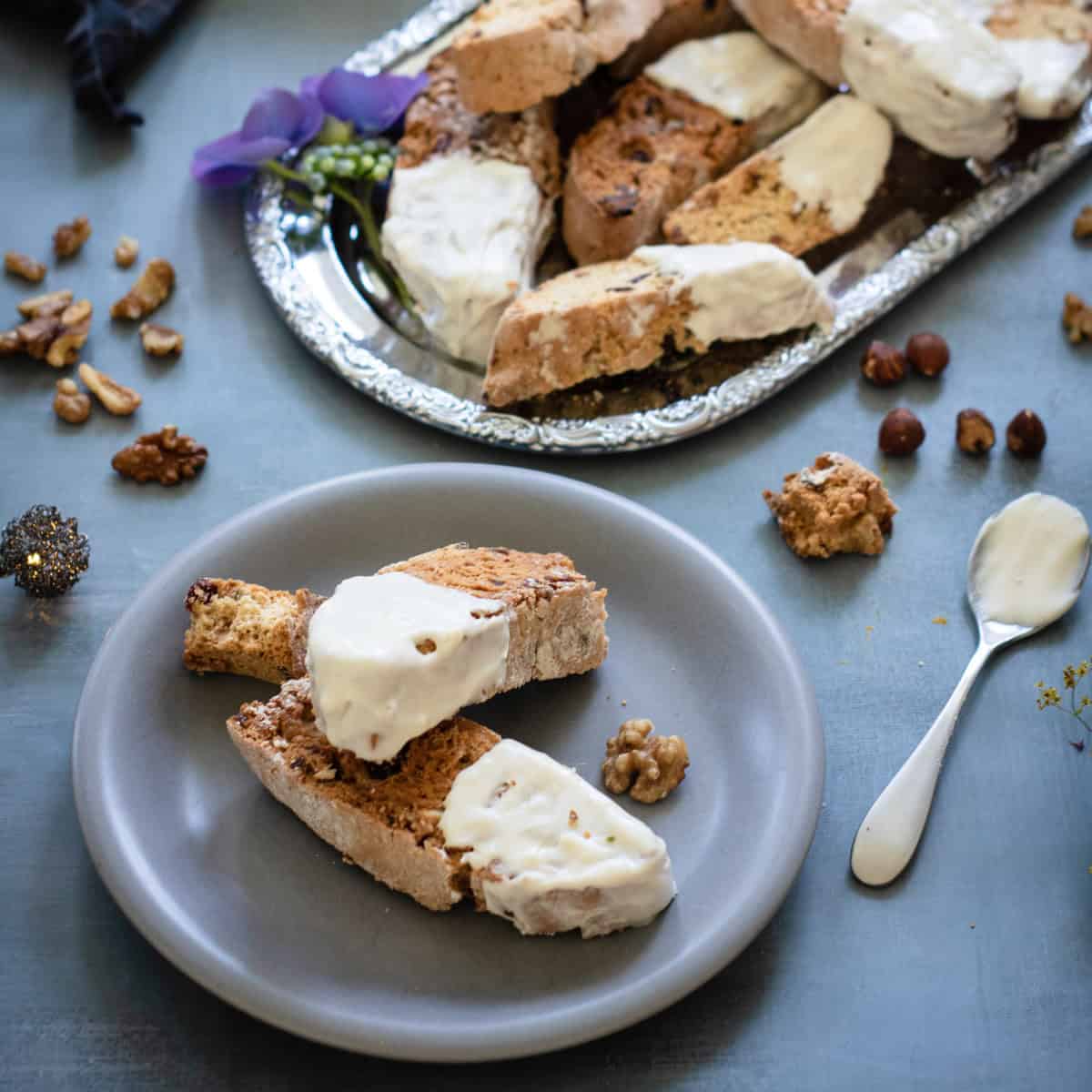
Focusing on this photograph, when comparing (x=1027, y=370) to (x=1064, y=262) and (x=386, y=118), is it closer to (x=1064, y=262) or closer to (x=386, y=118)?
(x=1064, y=262)

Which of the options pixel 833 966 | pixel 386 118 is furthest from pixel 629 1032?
pixel 386 118

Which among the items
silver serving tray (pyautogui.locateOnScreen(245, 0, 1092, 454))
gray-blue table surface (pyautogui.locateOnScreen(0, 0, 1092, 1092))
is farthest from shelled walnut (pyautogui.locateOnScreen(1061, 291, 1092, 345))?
silver serving tray (pyautogui.locateOnScreen(245, 0, 1092, 454))

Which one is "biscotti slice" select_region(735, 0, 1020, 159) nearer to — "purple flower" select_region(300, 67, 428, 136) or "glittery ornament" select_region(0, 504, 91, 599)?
"purple flower" select_region(300, 67, 428, 136)

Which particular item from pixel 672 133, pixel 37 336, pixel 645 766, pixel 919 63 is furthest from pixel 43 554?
pixel 919 63

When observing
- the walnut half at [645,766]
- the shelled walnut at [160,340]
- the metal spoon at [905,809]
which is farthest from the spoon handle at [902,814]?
the shelled walnut at [160,340]

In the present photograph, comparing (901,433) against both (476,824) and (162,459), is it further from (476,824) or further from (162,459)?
(162,459)

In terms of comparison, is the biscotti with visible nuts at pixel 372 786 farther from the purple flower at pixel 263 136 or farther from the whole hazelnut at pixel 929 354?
the purple flower at pixel 263 136
